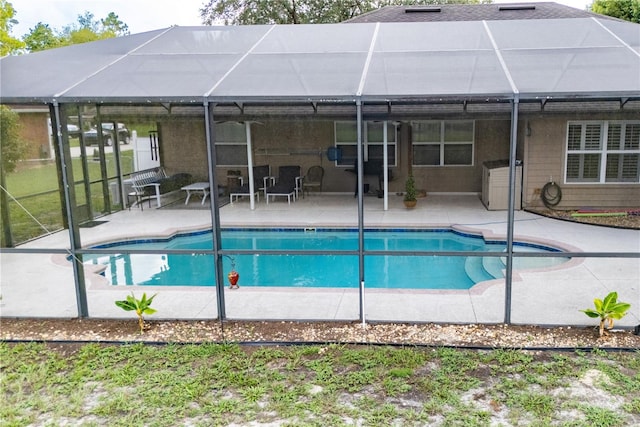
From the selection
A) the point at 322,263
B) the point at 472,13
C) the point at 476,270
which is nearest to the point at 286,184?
the point at 322,263

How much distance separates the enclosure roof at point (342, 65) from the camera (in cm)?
454

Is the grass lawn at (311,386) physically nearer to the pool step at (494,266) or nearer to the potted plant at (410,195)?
the pool step at (494,266)

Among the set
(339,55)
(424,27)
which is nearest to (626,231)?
(424,27)

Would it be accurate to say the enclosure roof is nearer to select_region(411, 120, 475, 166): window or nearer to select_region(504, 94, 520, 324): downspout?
select_region(504, 94, 520, 324): downspout

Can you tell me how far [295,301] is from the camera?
18.2ft

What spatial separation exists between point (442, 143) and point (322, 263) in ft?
18.9

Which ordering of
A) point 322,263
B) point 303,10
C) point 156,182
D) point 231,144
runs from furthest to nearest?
point 303,10
point 231,144
point 156,182
point 322,263

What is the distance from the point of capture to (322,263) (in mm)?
7516

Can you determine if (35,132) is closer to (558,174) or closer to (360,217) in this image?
(360,217)

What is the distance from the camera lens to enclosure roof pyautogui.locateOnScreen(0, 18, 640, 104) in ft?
14.9

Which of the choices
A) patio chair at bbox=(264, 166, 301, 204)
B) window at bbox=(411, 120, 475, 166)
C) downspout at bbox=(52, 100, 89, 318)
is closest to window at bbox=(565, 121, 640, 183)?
window at bbox=(411, 120, 475, 166)

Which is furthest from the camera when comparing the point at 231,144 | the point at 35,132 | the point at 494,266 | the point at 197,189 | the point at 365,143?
the point at 231,144

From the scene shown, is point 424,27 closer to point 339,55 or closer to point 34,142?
point 339,55

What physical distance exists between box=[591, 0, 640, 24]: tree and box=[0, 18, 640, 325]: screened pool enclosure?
684 cm
